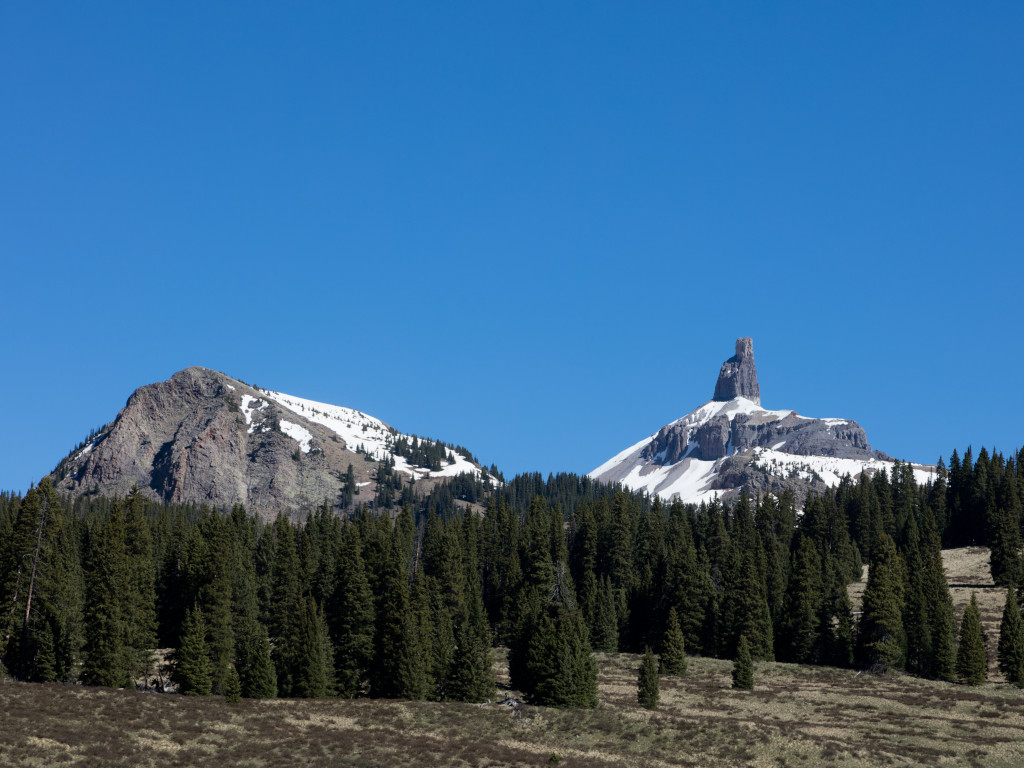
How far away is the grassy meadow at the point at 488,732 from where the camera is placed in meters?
53.8

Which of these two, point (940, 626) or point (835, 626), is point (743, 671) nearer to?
point (940, 626)

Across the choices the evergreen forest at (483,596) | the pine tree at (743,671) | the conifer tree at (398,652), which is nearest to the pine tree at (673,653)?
the evergreen forest at (483,596)

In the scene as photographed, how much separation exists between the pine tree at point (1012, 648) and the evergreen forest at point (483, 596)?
0.60ft

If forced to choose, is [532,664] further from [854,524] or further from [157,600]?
[854,524]

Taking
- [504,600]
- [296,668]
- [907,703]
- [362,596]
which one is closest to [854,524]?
[504,600]

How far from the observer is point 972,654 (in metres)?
94.1

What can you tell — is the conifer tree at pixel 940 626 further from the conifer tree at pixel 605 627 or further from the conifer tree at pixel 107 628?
the conifer tree at pixel 107 628

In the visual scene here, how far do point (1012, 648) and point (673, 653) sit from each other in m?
29.7

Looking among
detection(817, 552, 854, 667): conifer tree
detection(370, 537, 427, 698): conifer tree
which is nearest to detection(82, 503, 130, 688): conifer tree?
detection(370, 537, 427, 698): conifer tree

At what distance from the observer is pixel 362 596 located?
89000 mm

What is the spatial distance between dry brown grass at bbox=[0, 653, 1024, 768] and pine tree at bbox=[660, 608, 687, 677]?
17.8 m

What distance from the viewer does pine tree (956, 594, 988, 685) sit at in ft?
308

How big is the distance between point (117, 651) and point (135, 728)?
20.3 meters

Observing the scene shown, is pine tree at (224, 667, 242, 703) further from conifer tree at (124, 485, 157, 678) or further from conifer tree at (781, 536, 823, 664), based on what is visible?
conifer tree at (781, 536, 823, 664)
